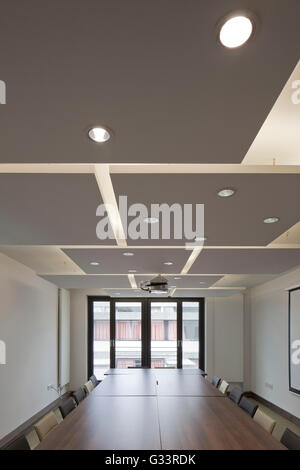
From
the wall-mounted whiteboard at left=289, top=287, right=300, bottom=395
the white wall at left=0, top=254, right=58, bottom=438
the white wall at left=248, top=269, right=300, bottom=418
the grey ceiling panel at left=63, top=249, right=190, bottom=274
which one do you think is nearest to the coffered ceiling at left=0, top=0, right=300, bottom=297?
the grey ceiling panel at left=63, top=249, right=190, bottom=274

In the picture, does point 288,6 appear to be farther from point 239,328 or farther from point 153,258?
point 239,328

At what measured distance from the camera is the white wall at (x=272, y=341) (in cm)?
695

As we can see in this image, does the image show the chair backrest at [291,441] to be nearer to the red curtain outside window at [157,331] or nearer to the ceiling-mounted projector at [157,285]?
the ceiling-mounted projector at [157,285]

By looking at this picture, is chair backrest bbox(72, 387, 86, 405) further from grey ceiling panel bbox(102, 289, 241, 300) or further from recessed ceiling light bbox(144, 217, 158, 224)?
grey ceiling panel bbox(102, 289, 241, 300)

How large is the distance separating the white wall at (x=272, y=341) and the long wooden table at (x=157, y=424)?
2971mm

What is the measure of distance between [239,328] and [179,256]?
558cm

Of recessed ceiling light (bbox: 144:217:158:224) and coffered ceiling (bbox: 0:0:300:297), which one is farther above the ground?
coffered ceiling (bbox: 0:0:300:297)

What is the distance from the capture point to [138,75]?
4.33 feet

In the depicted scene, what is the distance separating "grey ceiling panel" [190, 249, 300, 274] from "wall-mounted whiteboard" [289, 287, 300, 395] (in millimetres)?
1159

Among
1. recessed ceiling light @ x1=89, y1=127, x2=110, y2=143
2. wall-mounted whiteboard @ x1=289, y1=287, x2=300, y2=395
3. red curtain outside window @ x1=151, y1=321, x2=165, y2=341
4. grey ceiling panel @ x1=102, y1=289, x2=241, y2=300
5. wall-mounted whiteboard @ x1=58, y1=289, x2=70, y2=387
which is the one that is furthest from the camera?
red curtain outside window @ x1=151, y1=321, x2=165, y2=341

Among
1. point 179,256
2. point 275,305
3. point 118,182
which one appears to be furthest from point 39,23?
point 275,305

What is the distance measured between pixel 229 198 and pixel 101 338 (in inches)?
308

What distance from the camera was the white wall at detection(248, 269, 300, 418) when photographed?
22.8 feet

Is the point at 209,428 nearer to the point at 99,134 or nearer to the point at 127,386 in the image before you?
the point at 127,386
